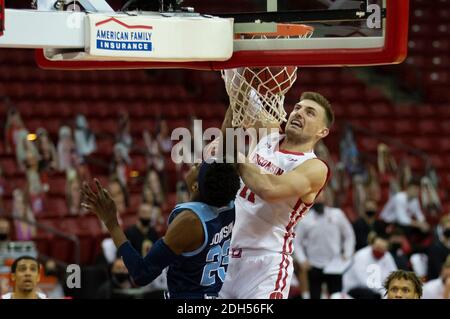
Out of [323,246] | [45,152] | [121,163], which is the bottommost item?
[323,246]

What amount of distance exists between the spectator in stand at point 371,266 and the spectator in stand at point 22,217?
3.14 m

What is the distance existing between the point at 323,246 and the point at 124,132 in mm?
3732

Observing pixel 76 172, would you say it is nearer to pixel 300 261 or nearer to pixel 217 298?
pixel 300 261

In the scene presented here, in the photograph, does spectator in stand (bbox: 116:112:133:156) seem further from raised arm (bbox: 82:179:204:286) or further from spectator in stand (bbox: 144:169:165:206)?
raised arm (bbox: 82:179:204:286)

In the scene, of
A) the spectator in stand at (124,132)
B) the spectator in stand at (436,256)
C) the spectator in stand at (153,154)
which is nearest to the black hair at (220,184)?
the spectator in stand at (436,256)

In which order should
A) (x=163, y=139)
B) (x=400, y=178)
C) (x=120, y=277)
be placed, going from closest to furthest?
1. (x=120, y=277)
2. (x=163, y=139)
3. (x=400, y=178)

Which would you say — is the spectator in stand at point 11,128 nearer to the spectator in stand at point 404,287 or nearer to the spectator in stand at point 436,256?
the spectator in stand at point 436,256

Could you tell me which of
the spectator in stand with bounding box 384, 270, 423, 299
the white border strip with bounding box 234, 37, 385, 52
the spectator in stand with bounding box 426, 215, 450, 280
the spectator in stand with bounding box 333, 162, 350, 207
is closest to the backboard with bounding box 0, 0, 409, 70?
the white border strip with bounding box 234, 37, 385, 52

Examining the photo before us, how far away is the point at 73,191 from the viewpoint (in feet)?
40.3

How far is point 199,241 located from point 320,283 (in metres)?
6.00

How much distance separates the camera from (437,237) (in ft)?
38.9

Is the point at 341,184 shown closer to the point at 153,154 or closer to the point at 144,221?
the point at 153,154

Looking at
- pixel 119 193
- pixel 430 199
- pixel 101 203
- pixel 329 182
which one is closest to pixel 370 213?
pixel 329 182
